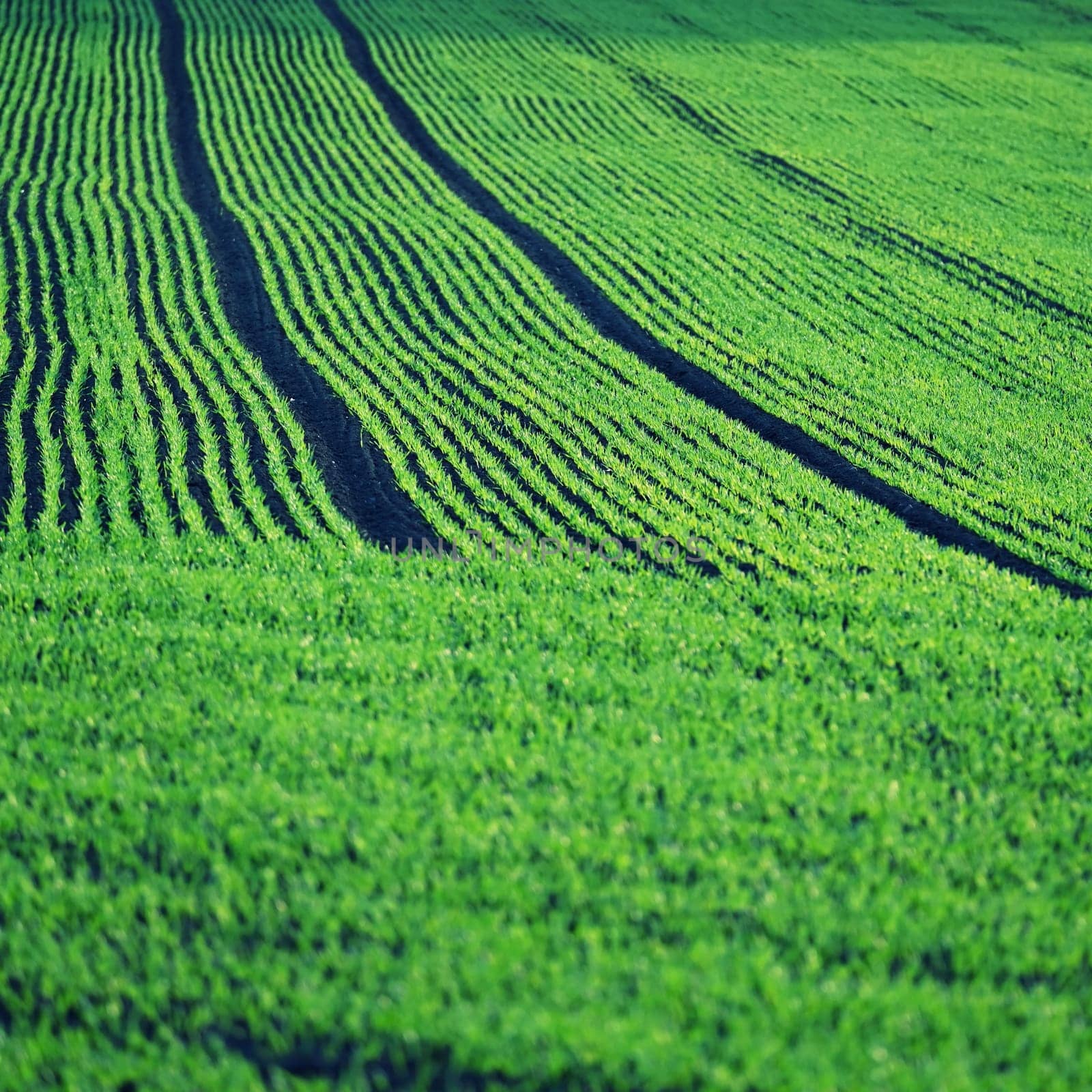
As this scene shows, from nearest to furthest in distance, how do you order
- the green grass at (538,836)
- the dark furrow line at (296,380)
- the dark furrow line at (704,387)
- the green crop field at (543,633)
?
the green grass at (538,836) < the green crop field at (543,633) < the dark furrow line at (704,387) < the dark furrow line at (296,380)

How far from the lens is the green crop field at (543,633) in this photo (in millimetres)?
4434

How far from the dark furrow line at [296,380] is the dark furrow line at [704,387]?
15.5 feet

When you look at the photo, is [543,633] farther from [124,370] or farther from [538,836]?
[124,370]

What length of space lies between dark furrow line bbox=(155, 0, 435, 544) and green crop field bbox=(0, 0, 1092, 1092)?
0.08 m

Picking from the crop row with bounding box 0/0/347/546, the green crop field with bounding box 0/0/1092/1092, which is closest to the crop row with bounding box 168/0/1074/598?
the green crop field with bounding box 0/0/1092/1092

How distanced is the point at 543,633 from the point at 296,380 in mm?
7517

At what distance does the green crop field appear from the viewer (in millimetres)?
4434

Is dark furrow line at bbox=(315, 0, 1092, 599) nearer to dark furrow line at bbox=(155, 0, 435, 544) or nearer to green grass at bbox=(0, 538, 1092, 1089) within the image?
green grass at bbox=(0, 538, 1092, 1089)

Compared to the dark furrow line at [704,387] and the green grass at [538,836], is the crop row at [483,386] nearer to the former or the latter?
the dark furrow line at [704,387]

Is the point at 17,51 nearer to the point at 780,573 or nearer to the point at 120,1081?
the point at 780,573

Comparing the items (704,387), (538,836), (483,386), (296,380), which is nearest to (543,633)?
(538,836)

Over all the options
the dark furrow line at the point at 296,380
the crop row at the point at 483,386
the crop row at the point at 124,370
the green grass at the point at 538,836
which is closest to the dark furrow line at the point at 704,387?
the crop row at the point at 483,386

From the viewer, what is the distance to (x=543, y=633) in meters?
8.01

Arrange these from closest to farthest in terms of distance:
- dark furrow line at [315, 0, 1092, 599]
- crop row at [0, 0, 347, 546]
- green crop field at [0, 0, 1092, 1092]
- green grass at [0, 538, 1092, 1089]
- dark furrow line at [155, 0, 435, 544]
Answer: green grass at [0, 538, 1092, 1089], green crop field at [0, 0, 1092, 1092], dark furrow line at [315, 0, 1092, 599], crop row at [0, 0, 347, 546], dark furrow line at [155, 0, 435, 544]
